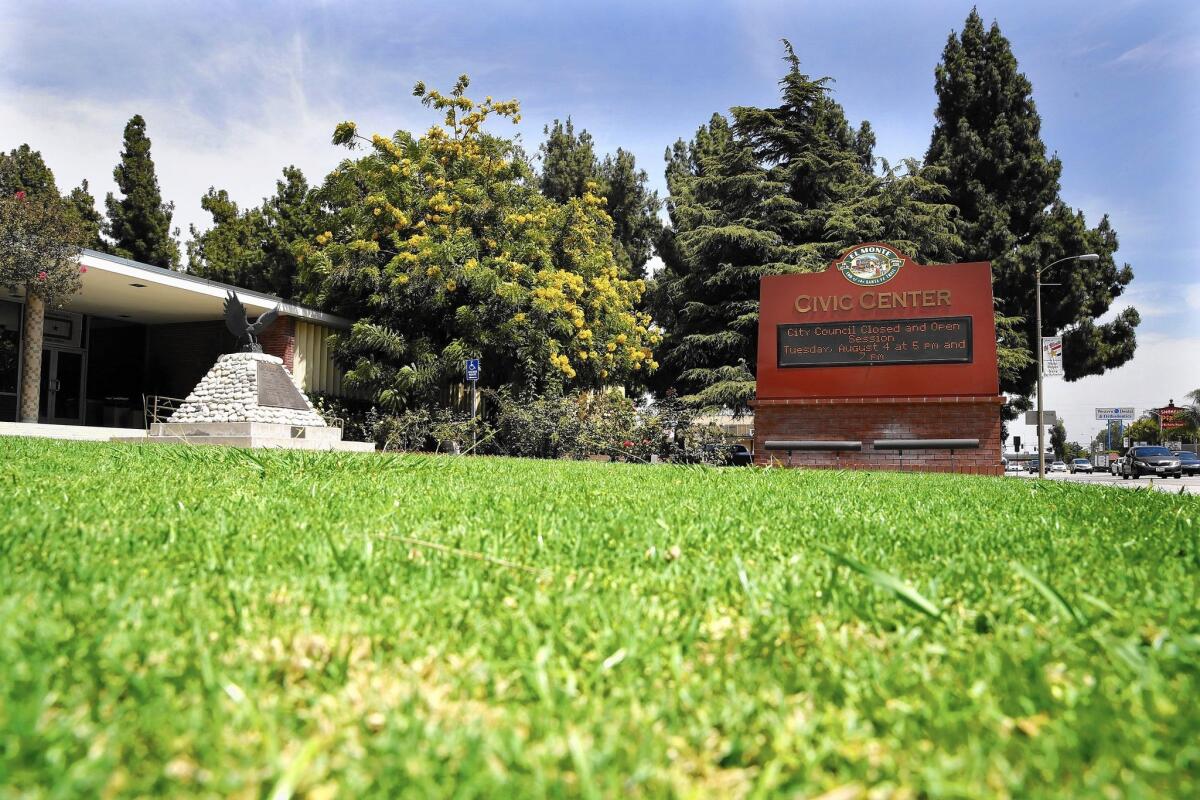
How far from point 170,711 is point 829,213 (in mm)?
27799

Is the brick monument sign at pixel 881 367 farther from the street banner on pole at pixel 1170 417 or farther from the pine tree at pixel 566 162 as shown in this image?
the street banner on pole at pixel 1170 417

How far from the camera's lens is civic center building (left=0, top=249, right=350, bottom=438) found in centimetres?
2081

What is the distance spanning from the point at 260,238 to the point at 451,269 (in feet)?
47.4

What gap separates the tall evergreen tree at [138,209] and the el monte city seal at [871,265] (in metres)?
27.0

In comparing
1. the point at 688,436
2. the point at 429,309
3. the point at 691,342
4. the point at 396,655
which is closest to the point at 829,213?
the point at 691,342

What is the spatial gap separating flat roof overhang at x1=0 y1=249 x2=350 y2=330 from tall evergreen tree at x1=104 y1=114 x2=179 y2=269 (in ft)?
21.7

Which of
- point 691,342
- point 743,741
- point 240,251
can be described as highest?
point 240,251

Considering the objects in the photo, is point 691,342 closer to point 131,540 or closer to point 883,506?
point 883,506

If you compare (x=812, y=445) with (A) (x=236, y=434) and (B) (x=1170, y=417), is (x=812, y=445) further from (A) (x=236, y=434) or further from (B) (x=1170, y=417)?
(B) (x=1170, y=417)

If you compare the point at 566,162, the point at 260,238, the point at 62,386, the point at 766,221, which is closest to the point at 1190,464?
the point at 766,221

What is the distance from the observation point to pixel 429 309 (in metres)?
21.8

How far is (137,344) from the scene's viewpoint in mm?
26219

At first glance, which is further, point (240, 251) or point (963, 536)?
point (240, 251)

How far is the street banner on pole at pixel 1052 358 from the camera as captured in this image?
24.4m
